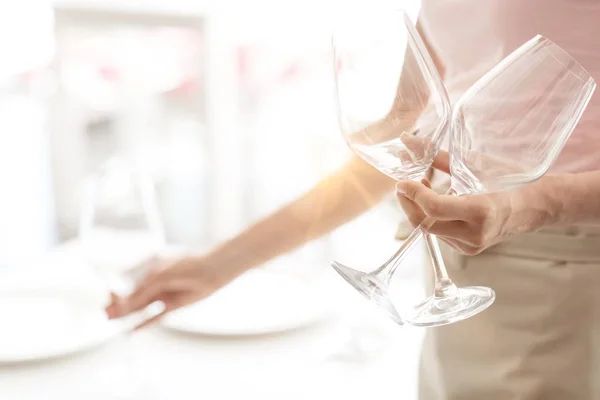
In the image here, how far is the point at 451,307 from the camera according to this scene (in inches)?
20.2

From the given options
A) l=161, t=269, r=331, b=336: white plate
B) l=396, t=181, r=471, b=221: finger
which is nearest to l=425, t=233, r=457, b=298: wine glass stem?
l=396, t=181, r=471, b=221: finger

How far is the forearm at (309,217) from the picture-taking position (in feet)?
2.13

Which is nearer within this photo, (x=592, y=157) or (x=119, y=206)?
(x=592, y=157)

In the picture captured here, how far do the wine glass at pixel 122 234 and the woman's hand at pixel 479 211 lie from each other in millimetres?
331

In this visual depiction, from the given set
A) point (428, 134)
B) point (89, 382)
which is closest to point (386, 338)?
point (89, 382)

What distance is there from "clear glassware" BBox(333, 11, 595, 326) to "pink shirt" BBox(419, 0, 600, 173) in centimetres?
13

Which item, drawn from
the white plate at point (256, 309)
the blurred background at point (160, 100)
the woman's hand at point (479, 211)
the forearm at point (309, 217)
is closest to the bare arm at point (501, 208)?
the woman's hand at point (479, 211)

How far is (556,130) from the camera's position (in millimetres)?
451

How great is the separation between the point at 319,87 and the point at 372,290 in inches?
37.9

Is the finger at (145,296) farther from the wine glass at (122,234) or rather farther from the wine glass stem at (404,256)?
the wine glass stem at (404,256)

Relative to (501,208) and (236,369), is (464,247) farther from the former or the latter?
(236,369)

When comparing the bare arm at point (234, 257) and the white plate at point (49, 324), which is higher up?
the bare arm at point (234, 257)

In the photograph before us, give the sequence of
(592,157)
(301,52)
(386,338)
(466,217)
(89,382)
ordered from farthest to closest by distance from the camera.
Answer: (301,52), (386,338), (89,382), (592,157), (466,217)

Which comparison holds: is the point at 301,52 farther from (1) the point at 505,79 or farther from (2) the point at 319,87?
(1) the point at 505,79
